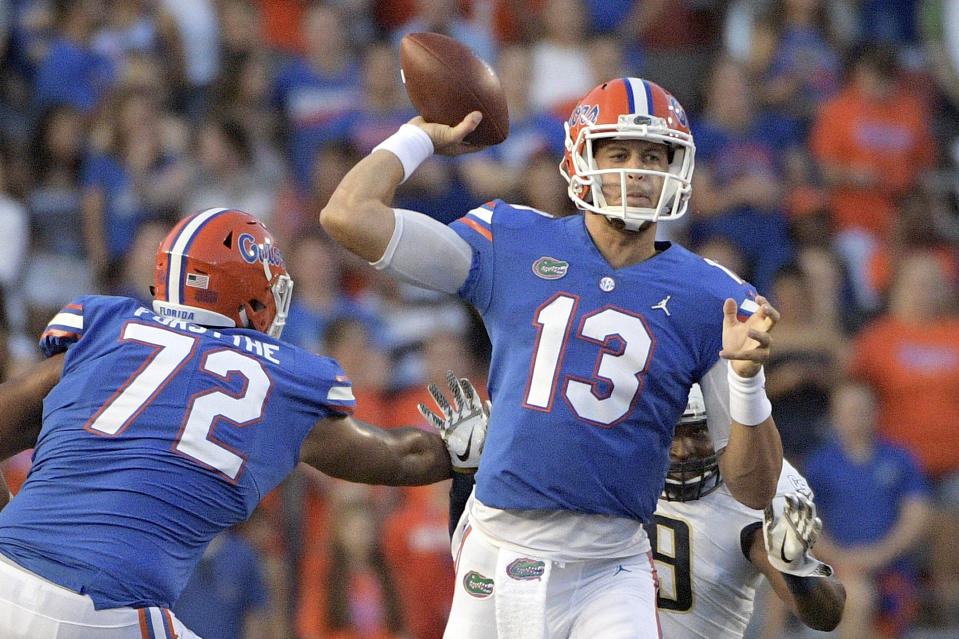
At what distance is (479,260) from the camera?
387 centimetres

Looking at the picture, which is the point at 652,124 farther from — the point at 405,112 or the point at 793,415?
the point at 405,112

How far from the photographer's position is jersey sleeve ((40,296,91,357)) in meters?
3.73

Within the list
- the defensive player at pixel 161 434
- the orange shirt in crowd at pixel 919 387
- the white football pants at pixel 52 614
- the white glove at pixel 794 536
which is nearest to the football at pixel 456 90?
the defensive player at pixel 161 434

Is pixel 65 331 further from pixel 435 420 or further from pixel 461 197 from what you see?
pixel 461 197

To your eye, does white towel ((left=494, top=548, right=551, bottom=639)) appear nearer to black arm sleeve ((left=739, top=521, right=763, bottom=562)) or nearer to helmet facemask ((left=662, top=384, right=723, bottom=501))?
helmet facemask ((left=662, top=384, right=723, bottom=501))

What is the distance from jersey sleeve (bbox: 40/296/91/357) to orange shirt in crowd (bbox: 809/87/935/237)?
214 inches

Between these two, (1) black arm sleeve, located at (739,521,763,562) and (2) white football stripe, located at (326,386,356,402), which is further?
(1) black arm sleeve, located at (739,521,763,562)

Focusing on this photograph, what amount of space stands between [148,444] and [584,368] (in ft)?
3.81

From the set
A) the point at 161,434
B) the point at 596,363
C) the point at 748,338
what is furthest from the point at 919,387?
the point at 161,434

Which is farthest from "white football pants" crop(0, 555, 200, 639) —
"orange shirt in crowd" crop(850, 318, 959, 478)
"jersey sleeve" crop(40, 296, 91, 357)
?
"orange shirt in crowd" crop(850, 318, 959, 478)

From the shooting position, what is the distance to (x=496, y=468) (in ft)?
12.4

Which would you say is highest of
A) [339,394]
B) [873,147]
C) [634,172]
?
[634,172]

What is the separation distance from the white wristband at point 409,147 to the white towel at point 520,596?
1106 mm

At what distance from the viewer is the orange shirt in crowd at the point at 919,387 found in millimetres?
7359
